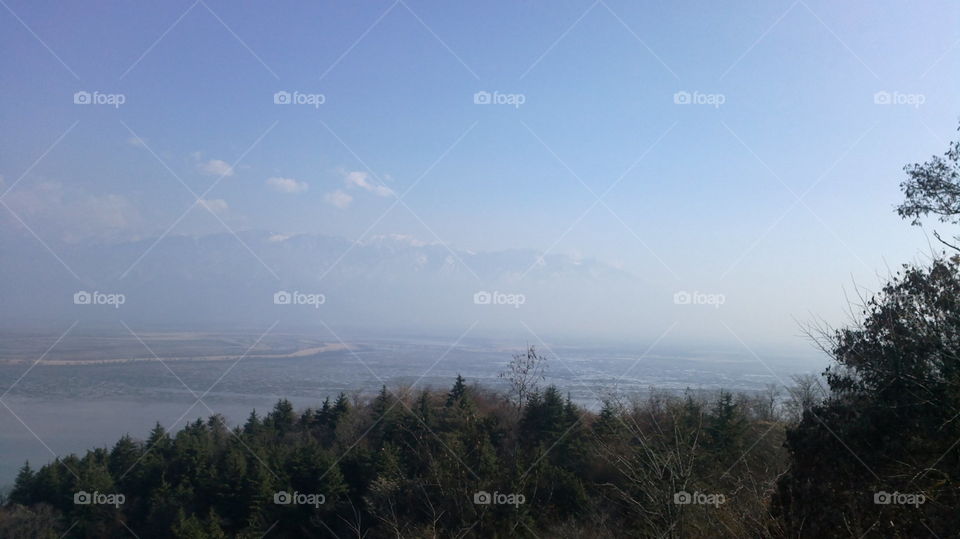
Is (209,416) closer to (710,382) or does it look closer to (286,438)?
(286,438)

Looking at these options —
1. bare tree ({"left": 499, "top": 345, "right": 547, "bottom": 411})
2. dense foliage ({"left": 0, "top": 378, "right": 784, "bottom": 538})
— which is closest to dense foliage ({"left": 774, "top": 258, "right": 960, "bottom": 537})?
dense foliage ({"left": 0, "top": 378, "right": 784, "bottom": 538})

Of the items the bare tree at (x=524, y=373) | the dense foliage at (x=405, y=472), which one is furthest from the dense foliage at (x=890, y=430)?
the bare tree at (x=524, y=373)

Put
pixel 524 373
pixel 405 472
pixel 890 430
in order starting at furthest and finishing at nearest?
1. pixel 524 373
2. pixel 405 472
3. pixel 890 430

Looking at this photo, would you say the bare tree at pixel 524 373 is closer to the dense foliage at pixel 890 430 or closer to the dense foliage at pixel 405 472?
the dense foliage at pixel 405 472

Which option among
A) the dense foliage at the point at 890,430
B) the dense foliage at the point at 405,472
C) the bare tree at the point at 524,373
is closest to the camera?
the dense foliage at the point at 890,430

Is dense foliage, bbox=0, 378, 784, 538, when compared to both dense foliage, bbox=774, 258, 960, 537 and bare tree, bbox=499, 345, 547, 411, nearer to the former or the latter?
bare tree, bbox=499, 345, 547, 411

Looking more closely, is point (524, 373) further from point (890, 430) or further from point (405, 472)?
point (890, 430)

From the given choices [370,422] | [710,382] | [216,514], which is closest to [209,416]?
[370,422]

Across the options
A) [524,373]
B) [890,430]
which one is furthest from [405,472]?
[890,430]

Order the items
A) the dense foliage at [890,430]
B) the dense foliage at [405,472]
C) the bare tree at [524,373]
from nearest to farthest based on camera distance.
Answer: the dense foliage at [890,430] → the dense foliage at [405,472] → the bare tree at [524,373]
